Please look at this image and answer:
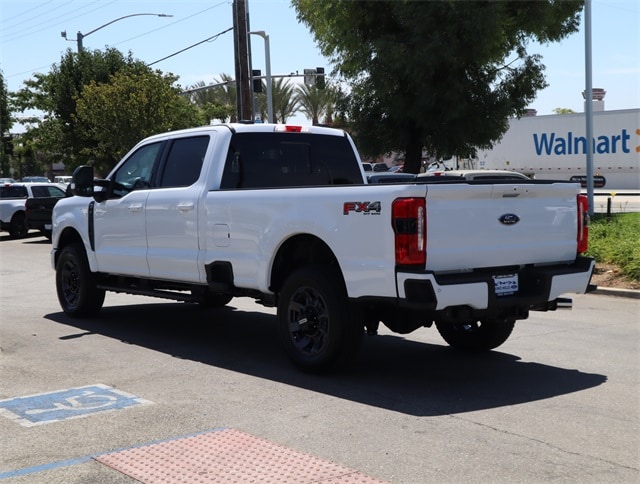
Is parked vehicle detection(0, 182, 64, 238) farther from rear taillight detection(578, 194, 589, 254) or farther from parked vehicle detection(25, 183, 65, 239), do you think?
rear taillight detection(578, 194, 589, 254)

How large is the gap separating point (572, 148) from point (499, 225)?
128 feet

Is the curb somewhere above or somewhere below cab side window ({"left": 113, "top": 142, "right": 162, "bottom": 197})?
below

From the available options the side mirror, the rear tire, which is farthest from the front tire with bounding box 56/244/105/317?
the rear tire

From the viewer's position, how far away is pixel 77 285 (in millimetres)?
10781

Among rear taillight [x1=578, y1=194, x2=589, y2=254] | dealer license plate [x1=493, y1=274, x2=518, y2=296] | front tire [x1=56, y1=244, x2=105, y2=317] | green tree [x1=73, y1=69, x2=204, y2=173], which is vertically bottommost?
front tire [x1=56, y1=244, x2=105, y2=317]

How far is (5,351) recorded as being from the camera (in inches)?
350

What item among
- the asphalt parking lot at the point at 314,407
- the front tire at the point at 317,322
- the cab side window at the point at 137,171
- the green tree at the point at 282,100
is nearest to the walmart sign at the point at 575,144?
the green tree at the point at 282,100

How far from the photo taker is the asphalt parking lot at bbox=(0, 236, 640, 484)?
17.1ft

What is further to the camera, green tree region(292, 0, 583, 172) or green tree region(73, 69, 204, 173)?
green tree region(73, 69, 204, 173)

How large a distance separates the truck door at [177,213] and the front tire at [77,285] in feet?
5.01

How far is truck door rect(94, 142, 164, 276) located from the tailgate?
389 cm

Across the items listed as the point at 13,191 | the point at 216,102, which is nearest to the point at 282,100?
the point at 216,102

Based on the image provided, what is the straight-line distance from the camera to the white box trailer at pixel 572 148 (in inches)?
1690

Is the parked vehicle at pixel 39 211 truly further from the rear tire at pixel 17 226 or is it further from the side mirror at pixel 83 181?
the side mirror at pixel 83 181
